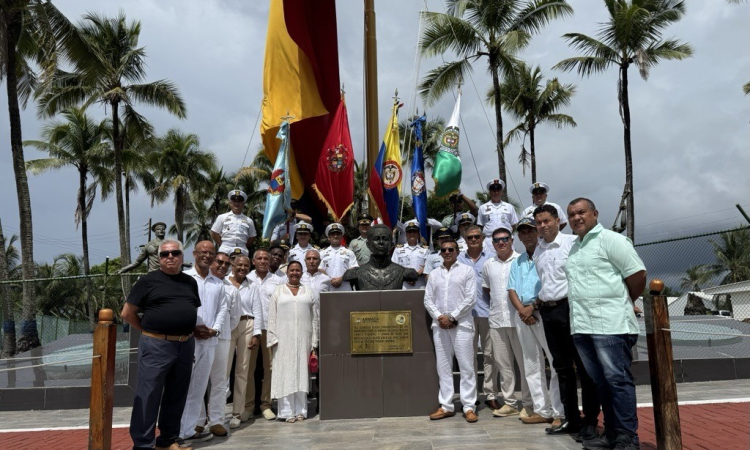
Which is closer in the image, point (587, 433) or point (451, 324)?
point (587, 433)

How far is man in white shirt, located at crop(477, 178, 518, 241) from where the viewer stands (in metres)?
8.37

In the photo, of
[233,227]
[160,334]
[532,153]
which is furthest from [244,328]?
[532,153]

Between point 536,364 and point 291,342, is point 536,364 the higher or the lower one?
the lower one

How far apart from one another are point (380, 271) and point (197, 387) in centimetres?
241

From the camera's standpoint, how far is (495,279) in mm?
6043

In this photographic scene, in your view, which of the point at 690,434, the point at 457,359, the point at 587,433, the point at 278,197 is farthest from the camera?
the point at 278,197

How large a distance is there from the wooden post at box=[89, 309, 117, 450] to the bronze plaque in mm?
2547

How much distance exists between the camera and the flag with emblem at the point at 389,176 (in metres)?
10.1

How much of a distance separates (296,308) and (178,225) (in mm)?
32280

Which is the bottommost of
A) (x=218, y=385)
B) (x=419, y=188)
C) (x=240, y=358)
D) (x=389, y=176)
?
(x=218, y=385)

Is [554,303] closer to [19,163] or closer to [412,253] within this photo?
[412,253]

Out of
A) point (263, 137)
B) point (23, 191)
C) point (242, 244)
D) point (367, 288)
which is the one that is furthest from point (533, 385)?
point (23, 191)

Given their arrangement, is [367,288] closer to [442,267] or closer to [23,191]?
[442,267]

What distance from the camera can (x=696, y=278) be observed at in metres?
10.0
